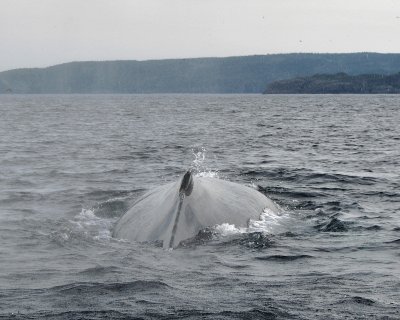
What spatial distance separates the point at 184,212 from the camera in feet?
39.7

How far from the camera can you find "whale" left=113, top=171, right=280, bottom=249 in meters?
11.8

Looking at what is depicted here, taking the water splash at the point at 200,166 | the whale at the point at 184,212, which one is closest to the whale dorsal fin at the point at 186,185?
the whale at the point at 184,212

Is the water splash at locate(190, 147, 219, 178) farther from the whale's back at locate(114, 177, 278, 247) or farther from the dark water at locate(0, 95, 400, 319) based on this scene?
the whale's back at locate(114, 177, 278, 247)

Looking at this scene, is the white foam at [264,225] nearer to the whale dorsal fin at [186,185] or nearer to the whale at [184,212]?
the whale at [184,212]

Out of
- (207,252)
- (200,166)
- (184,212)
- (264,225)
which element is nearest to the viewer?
(207,252)

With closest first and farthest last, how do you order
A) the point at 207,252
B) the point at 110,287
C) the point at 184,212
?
the point at 110,287, the point at 207,252, the point at 184,212

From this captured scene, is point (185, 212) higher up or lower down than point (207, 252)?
higher up

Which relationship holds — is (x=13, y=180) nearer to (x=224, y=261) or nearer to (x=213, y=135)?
(x=224, y=261)

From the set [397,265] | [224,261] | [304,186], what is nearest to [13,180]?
[304,186]

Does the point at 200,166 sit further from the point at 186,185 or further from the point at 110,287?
the point at 110,287

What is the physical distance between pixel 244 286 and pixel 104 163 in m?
18.2

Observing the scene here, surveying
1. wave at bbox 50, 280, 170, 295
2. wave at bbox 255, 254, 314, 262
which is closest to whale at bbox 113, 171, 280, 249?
wave at bbox 255, 254, 314, 262

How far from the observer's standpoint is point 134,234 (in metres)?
12.5

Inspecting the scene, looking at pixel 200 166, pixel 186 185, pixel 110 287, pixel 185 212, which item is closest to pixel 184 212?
pixel 185 212
